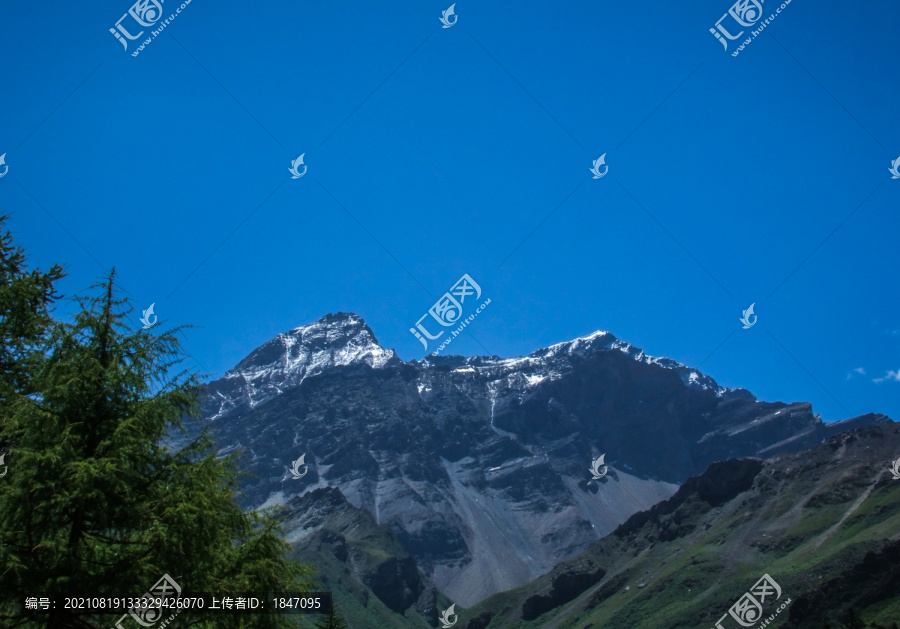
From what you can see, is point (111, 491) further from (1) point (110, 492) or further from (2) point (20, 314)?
(2) point (20, 314)

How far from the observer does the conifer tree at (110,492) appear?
10914 mm

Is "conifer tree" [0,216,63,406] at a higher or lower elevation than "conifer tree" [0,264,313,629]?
higher

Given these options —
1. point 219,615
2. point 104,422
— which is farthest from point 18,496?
point 219,615

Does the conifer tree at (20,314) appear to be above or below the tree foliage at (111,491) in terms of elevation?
above

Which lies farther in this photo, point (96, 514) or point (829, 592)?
point (829, 592)

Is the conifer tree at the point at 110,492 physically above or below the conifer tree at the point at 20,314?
below

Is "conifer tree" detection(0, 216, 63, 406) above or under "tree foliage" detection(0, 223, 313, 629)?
above

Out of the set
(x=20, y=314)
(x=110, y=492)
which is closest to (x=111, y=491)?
(x=110, y=492)

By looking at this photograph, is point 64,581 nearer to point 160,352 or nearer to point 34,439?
point 34,439

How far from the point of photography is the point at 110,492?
11.4m

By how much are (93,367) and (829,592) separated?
199 metres

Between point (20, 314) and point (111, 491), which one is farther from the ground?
point (20, 314)

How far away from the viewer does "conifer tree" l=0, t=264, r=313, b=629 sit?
430 inches

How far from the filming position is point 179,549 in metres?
11.4
